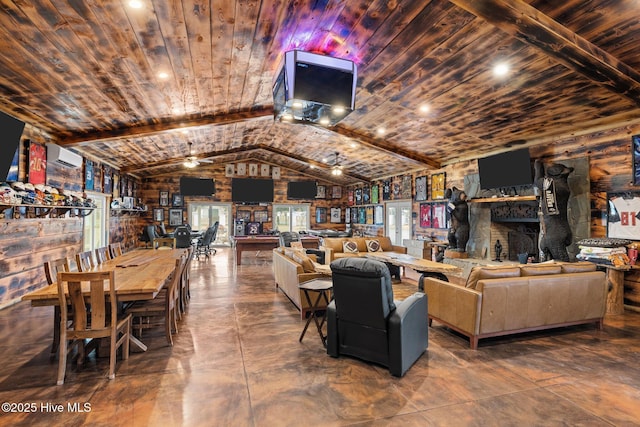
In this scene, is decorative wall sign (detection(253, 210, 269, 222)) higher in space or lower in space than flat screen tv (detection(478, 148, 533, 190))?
lower

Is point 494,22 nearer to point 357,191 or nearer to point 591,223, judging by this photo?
point 591,223

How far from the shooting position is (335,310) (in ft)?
10.5

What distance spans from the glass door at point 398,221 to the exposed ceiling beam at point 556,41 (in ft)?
22.1

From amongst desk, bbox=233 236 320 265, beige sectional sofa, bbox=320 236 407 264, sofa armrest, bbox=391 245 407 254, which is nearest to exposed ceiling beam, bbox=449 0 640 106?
sofa armrest, bbox=391 245 407 254

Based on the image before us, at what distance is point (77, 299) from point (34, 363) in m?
0.94

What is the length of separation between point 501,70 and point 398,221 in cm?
719

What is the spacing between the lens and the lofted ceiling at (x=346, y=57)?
2.99 meters

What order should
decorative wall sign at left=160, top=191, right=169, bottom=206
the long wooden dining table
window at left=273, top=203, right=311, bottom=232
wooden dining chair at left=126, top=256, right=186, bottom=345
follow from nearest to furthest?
the long wooden dining table → wooden dining chair at left=126, top=256, right=186, bottom=345 → decorative wall sign at left=160, top=191, right=169, bottom=206 → window at left=273, top=203, right=311, bottom=232

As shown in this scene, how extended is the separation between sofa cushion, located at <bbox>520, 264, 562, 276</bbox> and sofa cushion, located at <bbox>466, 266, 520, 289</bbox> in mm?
117

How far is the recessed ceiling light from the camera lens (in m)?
4.01

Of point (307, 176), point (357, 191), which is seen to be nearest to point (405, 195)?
point (357, 191)

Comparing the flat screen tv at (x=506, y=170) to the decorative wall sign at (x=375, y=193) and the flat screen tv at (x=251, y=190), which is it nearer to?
the decorative wall sign at (x=375, y=193)

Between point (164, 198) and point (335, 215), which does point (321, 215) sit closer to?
point (335, 215)

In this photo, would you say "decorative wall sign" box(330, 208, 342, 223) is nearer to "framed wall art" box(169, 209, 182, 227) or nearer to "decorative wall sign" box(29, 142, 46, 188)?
"framed wall art" box(169, 209, 182, 227)
